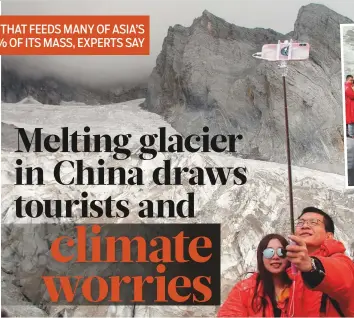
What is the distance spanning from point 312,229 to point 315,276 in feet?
2.84

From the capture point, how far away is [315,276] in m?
2.47

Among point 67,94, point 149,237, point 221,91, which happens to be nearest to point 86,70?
point 67,94

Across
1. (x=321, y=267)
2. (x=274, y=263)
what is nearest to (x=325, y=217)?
(x=274, y=263)

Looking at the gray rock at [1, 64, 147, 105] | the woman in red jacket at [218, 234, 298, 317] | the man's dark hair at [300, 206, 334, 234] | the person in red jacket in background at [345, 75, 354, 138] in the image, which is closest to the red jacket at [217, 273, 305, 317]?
the woman in red jacket at [218, 234, 298, 317]

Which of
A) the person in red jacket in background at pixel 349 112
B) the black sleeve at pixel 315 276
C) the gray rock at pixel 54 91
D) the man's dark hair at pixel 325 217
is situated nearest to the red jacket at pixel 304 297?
the man's dark hair at pixel 325 217

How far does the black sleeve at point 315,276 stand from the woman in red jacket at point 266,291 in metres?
0.61

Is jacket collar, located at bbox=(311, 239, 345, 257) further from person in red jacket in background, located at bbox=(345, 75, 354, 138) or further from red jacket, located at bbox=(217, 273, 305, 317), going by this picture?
person in red jacket in background, located at bbox=(345, 75, 354, 138)

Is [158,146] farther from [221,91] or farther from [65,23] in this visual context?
[65,23]

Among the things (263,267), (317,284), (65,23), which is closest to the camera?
(317,284)

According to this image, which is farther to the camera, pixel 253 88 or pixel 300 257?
pixel 253 88

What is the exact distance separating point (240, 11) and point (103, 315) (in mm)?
2110

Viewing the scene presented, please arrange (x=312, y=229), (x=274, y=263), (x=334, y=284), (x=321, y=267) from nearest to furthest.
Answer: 1. (x=321, y=267)
2. (x=334, y=284)
3. (x=274, y=263)
4. (x=312, y=229)

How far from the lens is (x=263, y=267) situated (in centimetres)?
321

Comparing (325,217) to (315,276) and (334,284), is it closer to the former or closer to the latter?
(334,284)
